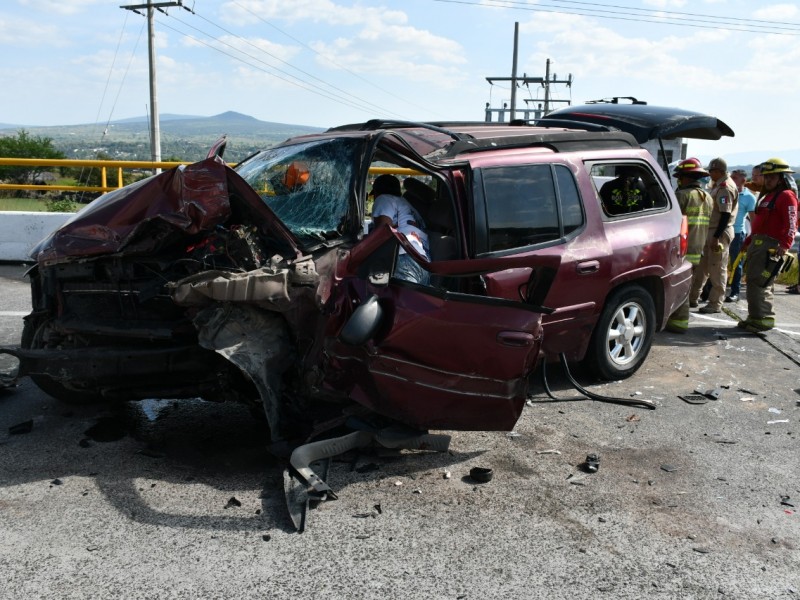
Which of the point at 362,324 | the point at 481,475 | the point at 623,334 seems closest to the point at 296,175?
the point at 362,324

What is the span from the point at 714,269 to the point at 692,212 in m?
1.33

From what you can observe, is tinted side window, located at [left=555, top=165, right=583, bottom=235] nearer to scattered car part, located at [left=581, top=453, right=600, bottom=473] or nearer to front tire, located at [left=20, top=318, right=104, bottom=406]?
scattered car part, located at [left=581, top=453, right=600, bottom=473]

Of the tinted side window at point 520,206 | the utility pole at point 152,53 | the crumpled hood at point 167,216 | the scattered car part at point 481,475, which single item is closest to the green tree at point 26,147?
the utility pole at point 152,53

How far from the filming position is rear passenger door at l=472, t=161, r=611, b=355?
5.03 metres

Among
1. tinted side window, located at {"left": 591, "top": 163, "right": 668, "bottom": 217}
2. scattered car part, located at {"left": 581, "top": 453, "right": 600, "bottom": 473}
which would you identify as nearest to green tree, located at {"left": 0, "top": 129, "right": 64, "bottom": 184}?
tinted side window, located at {"left": 591, "top": 163, "right": 668, "bottom": 217}

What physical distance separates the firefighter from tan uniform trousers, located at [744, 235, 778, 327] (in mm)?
649

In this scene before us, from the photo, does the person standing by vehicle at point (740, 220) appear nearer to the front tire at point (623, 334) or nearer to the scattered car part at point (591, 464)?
the front tire at point (623, 334)

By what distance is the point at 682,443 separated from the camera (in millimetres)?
4941

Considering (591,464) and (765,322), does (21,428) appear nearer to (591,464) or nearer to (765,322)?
(591,464)

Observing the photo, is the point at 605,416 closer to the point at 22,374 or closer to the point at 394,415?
the point at 394,415

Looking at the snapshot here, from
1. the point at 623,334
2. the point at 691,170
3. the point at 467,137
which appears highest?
the point at 467,137

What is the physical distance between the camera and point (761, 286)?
8.12 m

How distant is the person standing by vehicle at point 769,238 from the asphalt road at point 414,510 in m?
2.89

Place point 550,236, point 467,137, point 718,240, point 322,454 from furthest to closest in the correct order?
point 718,240
point 467,137
point 550,236
point 322,454
